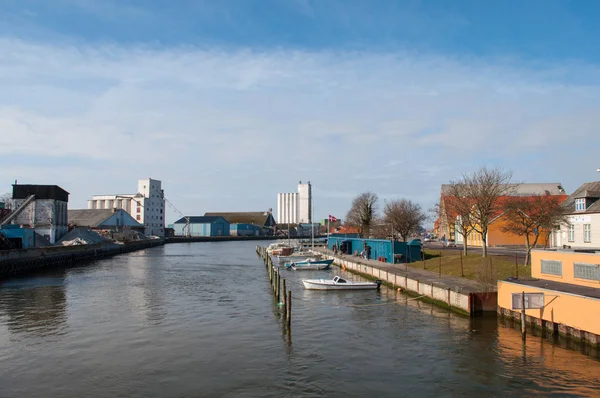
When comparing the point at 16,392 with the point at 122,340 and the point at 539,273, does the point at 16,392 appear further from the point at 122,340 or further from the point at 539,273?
the point at 539,273

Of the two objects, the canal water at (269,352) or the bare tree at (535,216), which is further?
the bare tree at (535,216)

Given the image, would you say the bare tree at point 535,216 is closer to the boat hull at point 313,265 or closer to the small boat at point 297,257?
the boat hull at point 313,265

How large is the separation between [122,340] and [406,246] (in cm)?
3573

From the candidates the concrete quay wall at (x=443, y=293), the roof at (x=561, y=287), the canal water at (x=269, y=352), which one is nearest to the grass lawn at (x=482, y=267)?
the concrete quay wall at (x=443, y=293)

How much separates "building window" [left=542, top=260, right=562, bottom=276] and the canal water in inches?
175

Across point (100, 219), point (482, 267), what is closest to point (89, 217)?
point (100, 219)

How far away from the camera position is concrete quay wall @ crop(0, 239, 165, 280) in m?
59.2

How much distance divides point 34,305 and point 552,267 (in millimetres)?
36520

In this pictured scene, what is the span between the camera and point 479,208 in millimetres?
44031

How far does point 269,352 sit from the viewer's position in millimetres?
22891

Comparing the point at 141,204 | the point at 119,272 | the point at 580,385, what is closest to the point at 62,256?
the point at 119,272

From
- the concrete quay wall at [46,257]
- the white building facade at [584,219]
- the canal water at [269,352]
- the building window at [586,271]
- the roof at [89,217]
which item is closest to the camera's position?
the canal water at [269,352]

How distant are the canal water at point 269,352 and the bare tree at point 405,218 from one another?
51155 millimetres

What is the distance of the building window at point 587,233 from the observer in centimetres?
4634
